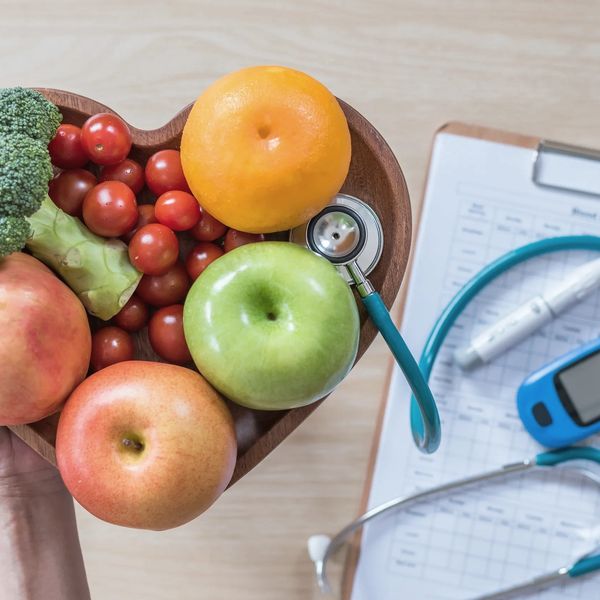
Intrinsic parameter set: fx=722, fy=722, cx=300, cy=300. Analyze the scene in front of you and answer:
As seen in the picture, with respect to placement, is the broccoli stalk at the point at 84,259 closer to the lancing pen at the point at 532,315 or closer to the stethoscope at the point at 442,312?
the stethoscope at the point at 442,312

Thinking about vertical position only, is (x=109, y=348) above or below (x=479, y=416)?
above

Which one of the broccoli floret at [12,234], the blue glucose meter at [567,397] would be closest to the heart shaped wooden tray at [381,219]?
the broccoli floret at [12,234]

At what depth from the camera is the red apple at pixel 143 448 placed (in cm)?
46

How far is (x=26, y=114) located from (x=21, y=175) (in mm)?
52

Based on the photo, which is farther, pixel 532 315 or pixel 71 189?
pixel 532 315

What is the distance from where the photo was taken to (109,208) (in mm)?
506

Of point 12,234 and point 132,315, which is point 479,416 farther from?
point 12,234

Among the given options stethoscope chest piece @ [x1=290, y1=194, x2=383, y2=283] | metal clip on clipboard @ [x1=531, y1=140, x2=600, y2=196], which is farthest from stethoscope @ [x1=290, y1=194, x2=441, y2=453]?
metal clip on clipboard @ [x1=531, y1=140, x2=600, y2=196]

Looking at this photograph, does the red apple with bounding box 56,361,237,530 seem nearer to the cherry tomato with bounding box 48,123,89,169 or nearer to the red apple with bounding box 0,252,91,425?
the red apple with bounding box 0,252,91,425

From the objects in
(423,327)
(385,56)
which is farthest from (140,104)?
(423,327)

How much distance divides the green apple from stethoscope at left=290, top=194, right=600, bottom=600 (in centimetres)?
6

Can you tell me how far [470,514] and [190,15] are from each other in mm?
556

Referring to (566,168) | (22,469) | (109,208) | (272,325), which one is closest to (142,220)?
(109,208)

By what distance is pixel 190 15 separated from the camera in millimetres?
707
